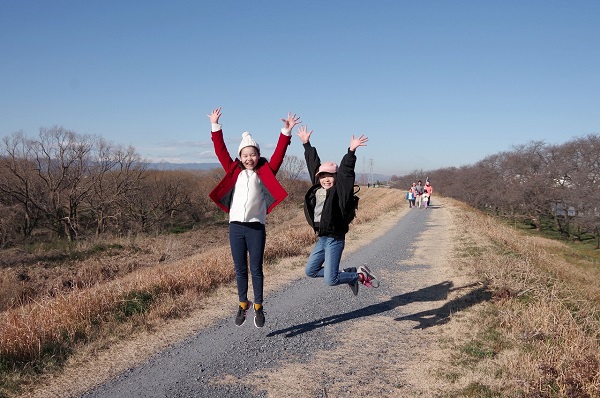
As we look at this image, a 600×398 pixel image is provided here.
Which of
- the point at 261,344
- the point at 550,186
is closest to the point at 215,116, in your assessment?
the point at 261,344

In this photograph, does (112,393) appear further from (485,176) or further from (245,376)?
(485,176)

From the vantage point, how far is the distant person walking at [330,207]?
4.86 m

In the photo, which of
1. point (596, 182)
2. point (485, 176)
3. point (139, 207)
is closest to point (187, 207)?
point (139, 207)

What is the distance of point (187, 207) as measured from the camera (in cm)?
3806

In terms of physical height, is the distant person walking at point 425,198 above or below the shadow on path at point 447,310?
above

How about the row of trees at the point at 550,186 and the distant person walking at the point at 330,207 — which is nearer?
the distant person walking at the point at 330,207

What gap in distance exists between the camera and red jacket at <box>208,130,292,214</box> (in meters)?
4.68

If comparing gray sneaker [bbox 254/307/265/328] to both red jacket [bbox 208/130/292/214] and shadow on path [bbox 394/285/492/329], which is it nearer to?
red jacket [bbox 208/130/292/214]

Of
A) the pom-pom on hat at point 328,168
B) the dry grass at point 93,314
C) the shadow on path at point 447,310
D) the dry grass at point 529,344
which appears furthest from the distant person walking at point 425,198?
the pom-pom on hat at point 328,168

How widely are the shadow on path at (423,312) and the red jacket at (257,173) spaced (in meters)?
1.83

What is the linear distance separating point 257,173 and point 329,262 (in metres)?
1.48

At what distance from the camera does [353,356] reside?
15.4 ft

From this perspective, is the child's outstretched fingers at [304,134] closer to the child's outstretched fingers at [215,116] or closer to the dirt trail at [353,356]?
the child's outstretched fingers at [215,116]

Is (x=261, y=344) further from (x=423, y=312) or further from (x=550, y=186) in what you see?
(x=550, y=186)
